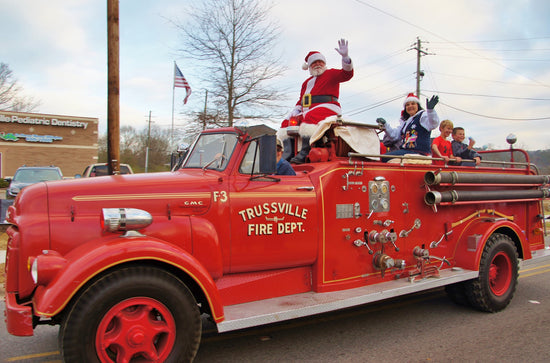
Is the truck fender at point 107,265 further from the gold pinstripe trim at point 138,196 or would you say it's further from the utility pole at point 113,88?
the utility pole at point 113,88

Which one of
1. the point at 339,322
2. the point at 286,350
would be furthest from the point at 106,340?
the point at 339,322

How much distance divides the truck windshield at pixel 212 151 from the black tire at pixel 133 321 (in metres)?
1.27

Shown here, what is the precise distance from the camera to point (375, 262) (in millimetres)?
4383

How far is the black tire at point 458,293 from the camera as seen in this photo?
512 cm

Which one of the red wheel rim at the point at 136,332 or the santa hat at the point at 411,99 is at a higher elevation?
the santa hat at the point at 411,99

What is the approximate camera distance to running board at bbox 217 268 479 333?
3.29 m

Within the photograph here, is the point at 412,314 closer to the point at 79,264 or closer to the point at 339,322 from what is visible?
the point at 339,322

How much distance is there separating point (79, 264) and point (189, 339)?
991 mm

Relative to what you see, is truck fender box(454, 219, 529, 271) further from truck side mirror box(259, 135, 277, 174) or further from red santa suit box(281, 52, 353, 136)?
truck side mirror box(259, 135, 277, 174)

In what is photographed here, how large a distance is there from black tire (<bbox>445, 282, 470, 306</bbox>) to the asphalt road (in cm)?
9

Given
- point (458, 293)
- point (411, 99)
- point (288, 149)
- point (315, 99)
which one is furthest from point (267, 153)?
point (458, 293)

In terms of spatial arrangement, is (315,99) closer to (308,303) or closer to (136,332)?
(308,303)

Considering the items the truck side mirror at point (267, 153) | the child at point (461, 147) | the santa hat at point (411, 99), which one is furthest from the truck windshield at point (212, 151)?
the child at point (461, 147)

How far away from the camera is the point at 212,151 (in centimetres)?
407
